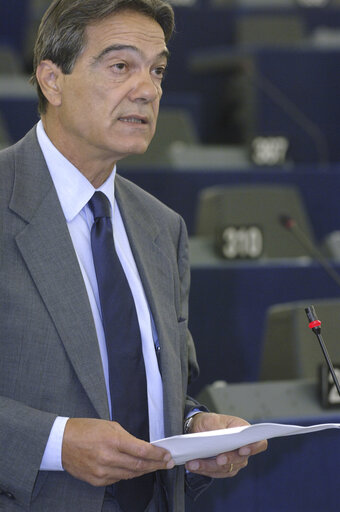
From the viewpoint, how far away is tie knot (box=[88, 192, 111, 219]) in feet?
5.19

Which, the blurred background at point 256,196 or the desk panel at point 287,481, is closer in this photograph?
the desk panel at point 287,481

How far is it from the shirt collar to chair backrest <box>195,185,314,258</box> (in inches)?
87.4

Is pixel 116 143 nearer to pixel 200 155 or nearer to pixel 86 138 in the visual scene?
pixel 86 138

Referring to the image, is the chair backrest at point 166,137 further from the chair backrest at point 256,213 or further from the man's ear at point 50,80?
the man's ear at point 50,80

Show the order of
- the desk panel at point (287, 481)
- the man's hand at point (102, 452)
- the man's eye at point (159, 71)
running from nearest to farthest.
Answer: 1. the man's hand at point (102, 452)
2. the man's eye at point (159, 71)
3. the desk panel at point (287, 481)

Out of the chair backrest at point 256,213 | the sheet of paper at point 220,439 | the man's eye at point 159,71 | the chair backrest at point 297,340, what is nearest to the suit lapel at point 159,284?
the sheet of paper at point 220,439

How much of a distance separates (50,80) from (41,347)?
19.4 inches

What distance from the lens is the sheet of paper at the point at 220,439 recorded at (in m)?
1.39

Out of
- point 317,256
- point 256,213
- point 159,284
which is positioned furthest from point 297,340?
point 256,213

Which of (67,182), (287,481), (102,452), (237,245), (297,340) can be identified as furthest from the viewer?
(237,245)

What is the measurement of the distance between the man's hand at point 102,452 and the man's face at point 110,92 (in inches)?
19.3

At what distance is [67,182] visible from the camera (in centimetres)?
158

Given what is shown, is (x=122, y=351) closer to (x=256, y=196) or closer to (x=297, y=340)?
(x=297, y=340)

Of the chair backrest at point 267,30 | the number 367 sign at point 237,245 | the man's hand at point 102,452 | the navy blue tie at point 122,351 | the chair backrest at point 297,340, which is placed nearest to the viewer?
the man's hand at point 102,452
